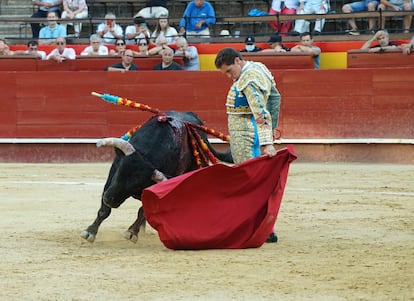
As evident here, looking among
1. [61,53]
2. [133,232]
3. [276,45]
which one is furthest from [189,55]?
[133,232]

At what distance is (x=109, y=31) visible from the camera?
40.1 ft

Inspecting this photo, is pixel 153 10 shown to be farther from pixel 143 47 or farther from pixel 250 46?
pixel 250 46

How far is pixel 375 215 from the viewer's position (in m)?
6.79

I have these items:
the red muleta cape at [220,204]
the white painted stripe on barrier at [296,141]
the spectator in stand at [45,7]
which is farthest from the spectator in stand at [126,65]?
the red muleta cape at [220,204]

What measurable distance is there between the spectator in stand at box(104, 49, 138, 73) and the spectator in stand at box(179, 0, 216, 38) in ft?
3.70

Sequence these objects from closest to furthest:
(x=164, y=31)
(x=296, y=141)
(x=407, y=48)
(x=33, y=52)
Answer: (x=407, y=48), (x=296, y=141), (x=33, y=52), (x=164, y=31)

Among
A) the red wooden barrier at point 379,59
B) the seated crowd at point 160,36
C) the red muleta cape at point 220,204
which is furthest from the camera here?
the seated crowd at point 160,36

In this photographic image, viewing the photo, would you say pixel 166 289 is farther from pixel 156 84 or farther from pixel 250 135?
pixel 156 84

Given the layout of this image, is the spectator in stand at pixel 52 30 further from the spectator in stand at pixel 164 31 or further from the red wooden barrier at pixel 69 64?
the spectator in stand at pixel 164 31

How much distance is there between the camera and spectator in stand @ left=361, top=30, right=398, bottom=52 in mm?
10508

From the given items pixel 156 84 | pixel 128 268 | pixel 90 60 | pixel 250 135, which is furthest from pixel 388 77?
pixel 128 268

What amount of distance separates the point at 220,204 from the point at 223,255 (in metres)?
0.39

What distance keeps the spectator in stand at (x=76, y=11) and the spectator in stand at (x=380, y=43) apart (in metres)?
3.74

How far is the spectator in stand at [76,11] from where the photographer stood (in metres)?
12.7
